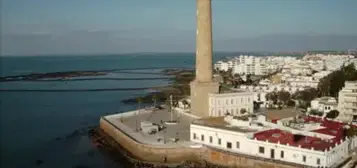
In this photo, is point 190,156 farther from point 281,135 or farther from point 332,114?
point 332,114

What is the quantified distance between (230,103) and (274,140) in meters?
11.9

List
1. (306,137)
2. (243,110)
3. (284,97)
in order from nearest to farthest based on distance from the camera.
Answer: (306,137)
(243,110)
(284,97)

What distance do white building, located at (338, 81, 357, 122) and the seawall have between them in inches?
539

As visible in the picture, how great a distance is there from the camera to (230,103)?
3281 centimetres

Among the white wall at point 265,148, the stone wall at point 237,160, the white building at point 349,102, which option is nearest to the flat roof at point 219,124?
the white wall at point 265,148

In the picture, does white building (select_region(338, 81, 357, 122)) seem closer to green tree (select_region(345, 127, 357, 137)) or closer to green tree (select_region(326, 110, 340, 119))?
green tree (select_region(326, 110, 340, 119))

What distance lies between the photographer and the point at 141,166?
78.7 ft

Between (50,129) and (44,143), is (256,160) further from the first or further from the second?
(50,129)

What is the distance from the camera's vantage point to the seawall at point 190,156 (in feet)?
69.9

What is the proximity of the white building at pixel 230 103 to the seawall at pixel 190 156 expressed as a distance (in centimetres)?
774

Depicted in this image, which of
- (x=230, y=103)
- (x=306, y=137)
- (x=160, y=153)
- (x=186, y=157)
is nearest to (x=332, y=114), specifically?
(x=230, y=103)

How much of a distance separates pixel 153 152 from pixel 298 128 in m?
8.46

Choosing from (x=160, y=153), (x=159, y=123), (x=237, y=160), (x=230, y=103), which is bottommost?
(x=160, y=153)

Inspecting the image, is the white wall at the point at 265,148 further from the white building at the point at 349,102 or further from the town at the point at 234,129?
the white building at the point at 349,102
